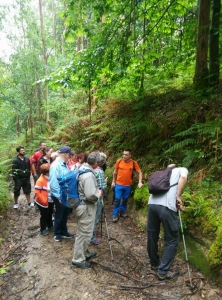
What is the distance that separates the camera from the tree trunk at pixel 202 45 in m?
6.95

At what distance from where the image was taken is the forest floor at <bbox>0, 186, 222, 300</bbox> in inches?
143

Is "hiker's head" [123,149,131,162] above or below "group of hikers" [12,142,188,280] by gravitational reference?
above

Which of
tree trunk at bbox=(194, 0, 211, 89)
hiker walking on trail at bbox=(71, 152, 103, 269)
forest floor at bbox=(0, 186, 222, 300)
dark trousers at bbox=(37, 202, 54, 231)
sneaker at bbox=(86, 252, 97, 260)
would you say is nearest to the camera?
forest floor at bbox=(0, 186, 222, 300)

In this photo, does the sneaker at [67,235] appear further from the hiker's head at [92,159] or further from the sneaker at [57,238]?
the hiker's head at [92,159]

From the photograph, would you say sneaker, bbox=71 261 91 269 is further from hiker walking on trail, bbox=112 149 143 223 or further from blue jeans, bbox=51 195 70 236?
hiker walking on trail, bbox=112 149 143 223

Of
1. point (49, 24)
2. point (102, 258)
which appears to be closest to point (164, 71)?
point (102, 258)

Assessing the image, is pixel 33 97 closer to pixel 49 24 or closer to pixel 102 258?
pixel 49 24

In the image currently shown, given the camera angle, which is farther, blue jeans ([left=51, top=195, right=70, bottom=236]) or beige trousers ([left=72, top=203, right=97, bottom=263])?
blue jeans ([left=51, top=195, right=70, bottom=236])

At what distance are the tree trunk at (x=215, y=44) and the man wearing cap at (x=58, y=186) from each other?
16.7 feet

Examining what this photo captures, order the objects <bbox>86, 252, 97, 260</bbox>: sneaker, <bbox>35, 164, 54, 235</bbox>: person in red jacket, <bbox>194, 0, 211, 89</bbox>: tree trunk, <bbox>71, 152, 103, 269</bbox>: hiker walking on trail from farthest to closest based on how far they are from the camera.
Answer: <bbox>194, 0, 211, 89</bbox>: tree trunk
<bbox>35, 164, 54, 235</bbox>: person in red jacket
<bbox>86, 252, 97, 260</bbox>: sneaker
<bbox>71, 152, 103, 269</bbox>: hiker walking on trail

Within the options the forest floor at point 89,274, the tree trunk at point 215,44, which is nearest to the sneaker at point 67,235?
the forest floor at point 89,274

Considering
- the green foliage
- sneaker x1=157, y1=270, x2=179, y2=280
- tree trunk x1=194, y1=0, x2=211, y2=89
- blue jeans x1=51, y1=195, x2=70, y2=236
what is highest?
tree trunk x1=194, y1=0, x2=211, y2=89

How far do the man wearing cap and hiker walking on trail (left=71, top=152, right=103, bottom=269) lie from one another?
97cm

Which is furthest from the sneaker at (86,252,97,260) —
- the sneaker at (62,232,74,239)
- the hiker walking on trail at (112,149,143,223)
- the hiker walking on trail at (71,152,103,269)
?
the hiker walking on trail at (112,149,143,223)
